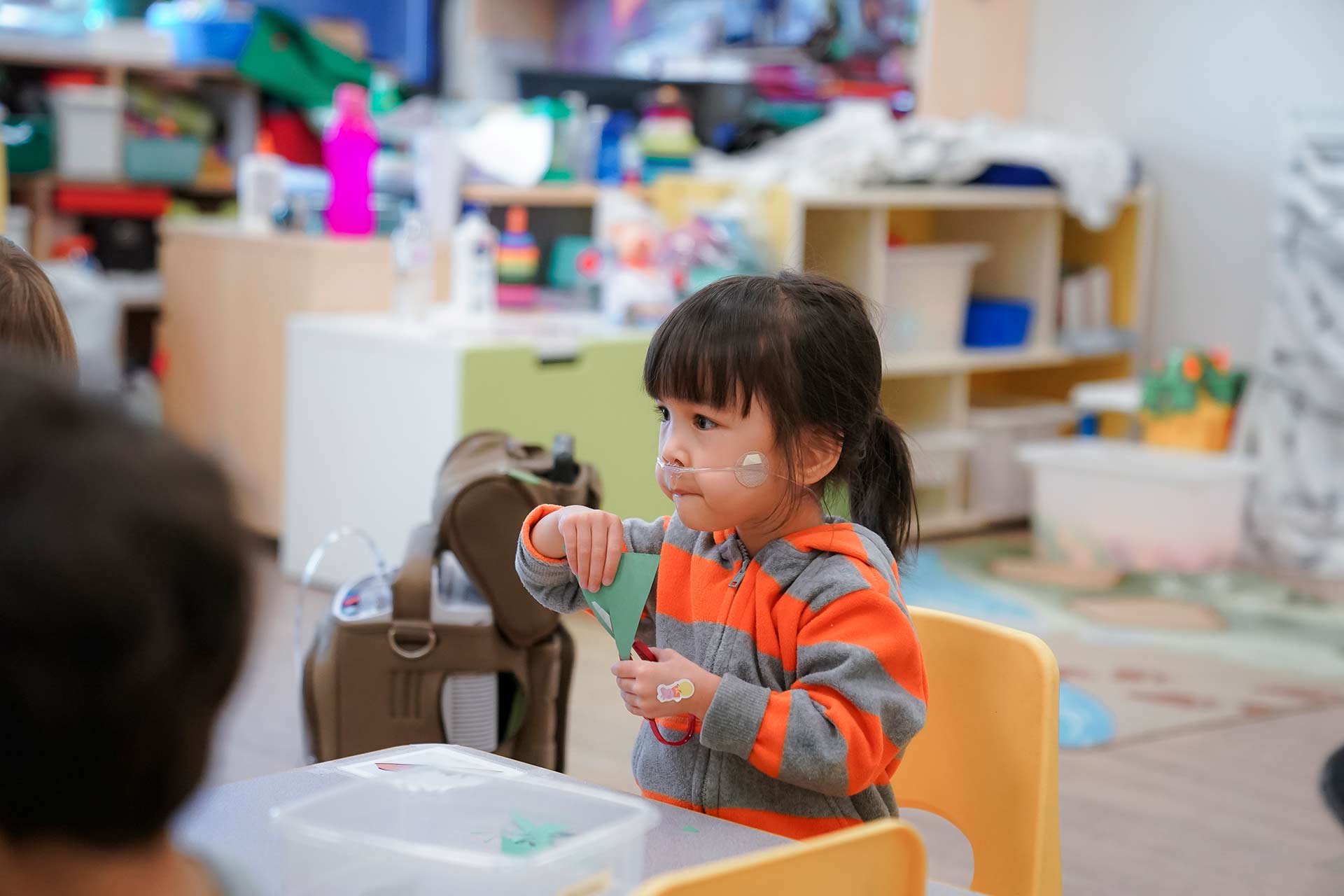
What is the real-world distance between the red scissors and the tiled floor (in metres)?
0.79

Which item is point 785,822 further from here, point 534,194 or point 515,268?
point 534,194

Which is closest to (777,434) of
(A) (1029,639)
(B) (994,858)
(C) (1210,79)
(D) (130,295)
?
(A) (1029,639)

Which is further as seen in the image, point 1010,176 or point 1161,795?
point 1010,176

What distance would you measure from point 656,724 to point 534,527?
17cm

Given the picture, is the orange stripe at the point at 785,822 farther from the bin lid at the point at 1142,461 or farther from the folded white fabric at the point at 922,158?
the bin lid at the point at 1142,461

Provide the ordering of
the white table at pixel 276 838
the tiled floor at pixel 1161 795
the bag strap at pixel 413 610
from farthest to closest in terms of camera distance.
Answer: the tiled floor at pixel 1161 795 → the bag strap at pixel 413 610 → the white table at pixel 276 838

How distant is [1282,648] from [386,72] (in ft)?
10.6

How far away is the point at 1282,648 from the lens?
116 inches

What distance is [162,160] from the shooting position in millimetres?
3826

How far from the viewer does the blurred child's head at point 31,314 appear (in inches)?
38.7

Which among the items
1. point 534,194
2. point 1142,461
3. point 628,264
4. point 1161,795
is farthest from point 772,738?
point 1142,461

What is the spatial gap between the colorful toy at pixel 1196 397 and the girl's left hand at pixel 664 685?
2939mm

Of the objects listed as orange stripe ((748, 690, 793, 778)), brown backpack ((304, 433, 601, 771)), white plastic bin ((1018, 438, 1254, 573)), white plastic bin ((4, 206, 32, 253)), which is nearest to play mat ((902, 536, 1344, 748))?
white plastic bin ((1018, 438, 1254, 573))

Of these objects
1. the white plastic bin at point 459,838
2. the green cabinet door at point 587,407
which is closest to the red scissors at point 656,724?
the white plastic bin at point 459,838
